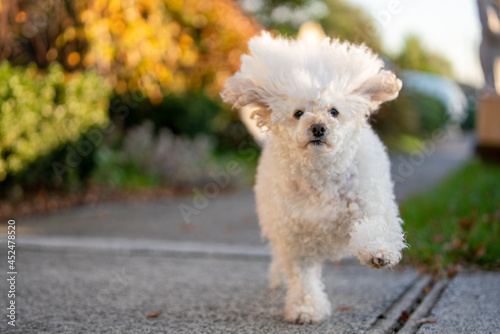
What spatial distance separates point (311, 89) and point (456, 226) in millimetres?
2916

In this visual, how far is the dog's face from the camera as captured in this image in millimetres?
3227

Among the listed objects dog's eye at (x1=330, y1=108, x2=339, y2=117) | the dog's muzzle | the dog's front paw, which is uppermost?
dog's eye at (x1=330, y1=108, x2=339, y2=117)

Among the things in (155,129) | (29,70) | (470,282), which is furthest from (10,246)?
(155,129)

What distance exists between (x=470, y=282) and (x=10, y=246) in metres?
4.09

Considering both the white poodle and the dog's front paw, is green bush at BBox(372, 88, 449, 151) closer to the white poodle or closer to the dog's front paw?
the white poodle

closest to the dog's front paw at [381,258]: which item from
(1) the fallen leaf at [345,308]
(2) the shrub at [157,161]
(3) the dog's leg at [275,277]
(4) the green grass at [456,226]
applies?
(1) the fallen leaf at [345,308]

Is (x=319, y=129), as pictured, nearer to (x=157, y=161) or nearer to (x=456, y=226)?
(x=456, y=226)

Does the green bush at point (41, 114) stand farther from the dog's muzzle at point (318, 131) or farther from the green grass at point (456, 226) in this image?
the dog's muzzle at point (318, 131)

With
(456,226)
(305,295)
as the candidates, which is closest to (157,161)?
(456,226)

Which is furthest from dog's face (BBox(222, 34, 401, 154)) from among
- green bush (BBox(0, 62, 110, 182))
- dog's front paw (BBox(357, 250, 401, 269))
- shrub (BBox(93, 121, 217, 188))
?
shrub (BBox(93, 121, 217, 188))

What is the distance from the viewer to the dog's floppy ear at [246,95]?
11.7ft

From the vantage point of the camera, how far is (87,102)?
25.7 feet

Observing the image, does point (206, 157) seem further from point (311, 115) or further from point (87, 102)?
point (311, 115)

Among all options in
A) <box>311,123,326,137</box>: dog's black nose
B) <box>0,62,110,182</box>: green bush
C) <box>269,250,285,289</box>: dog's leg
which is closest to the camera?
<box>311,123,326,137</box>: dog's black nose
